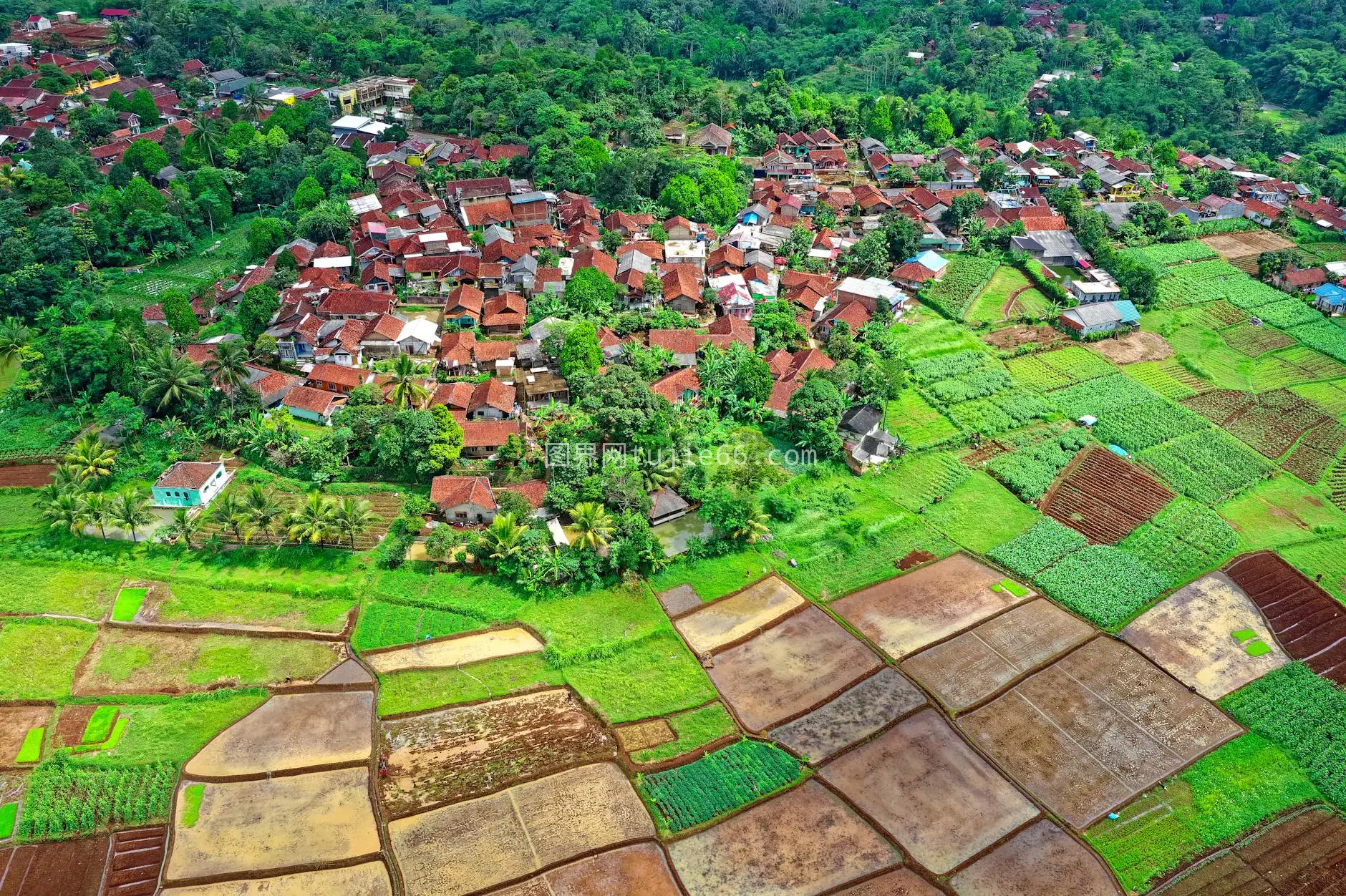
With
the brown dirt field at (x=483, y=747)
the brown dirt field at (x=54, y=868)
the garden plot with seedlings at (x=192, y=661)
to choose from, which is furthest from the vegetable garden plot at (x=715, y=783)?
the brown dirt field at (x=54, y=868)

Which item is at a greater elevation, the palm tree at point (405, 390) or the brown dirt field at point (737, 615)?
the palm tree at point (405, 390)

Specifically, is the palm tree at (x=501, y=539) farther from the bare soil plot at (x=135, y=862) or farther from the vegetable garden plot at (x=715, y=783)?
the bare soil plot at (x=135, y=862)

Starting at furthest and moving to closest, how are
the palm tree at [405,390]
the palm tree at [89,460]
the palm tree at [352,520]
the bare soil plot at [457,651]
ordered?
1. the palm tree at [405,390]
2. the palm tree at [89,460]
3. the palm tree at [352,520]
4. the bare soil plot at [457,651]

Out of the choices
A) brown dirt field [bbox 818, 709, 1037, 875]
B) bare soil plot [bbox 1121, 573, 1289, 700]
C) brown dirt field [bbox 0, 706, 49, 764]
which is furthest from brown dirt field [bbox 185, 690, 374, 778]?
bare soil plot [bbox 1121, 573, 1289, 700]

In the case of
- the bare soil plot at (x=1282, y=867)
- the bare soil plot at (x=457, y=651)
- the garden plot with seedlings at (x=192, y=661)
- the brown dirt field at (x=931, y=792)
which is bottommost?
the garden plot with seedlings at (x=192, y=661)

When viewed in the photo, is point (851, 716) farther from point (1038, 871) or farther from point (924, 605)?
point (1038, 871)

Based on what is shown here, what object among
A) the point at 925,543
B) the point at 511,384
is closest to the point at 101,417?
the point at 511,384

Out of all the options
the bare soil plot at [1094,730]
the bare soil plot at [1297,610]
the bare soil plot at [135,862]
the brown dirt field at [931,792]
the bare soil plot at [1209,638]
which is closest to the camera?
the bare soil plot at [135,862]

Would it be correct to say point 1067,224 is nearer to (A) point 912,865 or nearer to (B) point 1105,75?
(B) point 1105,75
